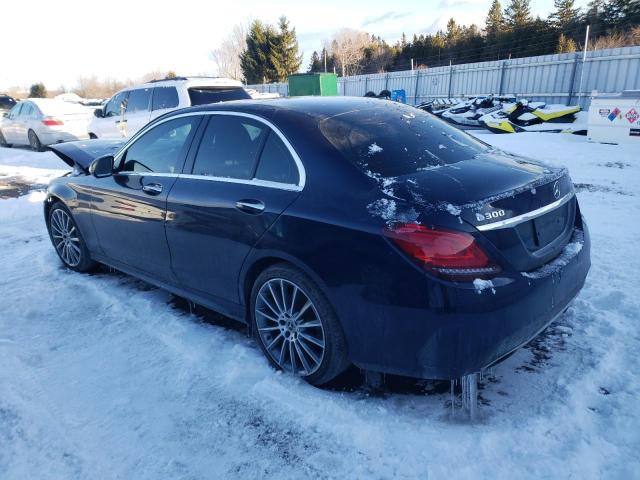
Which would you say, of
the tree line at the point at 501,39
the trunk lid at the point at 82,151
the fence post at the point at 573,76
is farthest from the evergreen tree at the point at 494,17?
the trunk lid at the point at 82,151

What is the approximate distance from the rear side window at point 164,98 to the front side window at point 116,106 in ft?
4.14

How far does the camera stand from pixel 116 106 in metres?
11.0

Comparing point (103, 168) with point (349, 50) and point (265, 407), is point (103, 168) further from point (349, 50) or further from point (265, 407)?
point (349, 50)

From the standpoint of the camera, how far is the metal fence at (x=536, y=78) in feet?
55.2

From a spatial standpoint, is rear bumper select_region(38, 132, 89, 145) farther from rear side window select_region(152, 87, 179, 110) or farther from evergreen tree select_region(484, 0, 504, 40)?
evergreen tree select_region(484, 0, 504, 40)

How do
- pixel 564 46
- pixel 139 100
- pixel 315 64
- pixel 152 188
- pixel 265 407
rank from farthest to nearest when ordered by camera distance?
pixel 315 64 → pixel 564 46 → pixel 139 100 → pixel 152 188 → pixel 265 407

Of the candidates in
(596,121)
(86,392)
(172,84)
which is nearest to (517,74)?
(596,121)

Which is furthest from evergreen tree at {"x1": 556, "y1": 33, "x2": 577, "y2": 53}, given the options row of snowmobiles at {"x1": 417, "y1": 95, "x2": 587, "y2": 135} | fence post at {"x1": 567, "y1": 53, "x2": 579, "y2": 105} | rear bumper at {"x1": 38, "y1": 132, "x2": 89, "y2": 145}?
rear bumper at {"x1": 38, "y1": 132, "x2": 89, "y2": 145}

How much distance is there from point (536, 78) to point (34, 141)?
62.1ft

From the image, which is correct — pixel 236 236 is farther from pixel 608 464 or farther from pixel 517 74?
pixel 517 74

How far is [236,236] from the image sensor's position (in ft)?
10.0

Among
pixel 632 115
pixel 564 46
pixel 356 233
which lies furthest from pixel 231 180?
pixel 564 46

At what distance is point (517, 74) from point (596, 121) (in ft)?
36.1

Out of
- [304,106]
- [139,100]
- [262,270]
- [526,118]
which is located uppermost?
[304,106]
